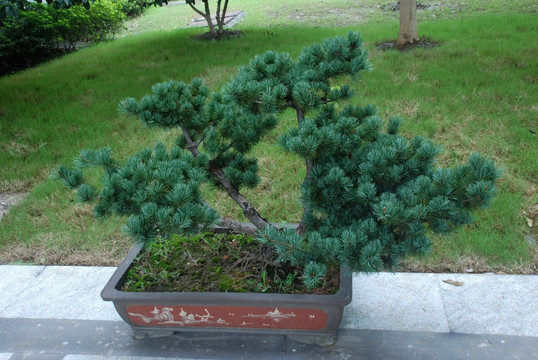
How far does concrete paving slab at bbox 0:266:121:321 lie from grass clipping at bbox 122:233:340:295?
0.42m

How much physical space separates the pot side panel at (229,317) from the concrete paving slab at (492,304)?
813 mm

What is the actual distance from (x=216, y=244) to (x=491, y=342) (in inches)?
57.5

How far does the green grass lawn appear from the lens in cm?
323

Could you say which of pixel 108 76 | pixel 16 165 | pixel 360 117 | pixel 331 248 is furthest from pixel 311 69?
pixel 108 76

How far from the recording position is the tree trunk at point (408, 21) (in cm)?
584

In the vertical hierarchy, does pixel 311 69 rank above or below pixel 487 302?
above

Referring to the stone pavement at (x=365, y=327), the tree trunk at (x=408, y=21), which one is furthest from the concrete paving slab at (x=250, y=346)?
the tree trunk at (x=408, y=21)

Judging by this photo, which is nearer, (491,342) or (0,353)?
(491,342)

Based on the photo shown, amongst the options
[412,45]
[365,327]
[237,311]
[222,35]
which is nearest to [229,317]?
[237,311]

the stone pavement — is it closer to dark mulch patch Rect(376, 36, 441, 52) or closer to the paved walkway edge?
the paved walkway edge

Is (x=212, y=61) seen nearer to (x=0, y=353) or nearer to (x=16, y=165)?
(x=16, y=165)

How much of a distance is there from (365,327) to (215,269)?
0.83m

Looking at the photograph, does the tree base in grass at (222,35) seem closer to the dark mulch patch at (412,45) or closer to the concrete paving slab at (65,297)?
the dark mulch patch at (412,45)

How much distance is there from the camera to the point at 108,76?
6.28 m
